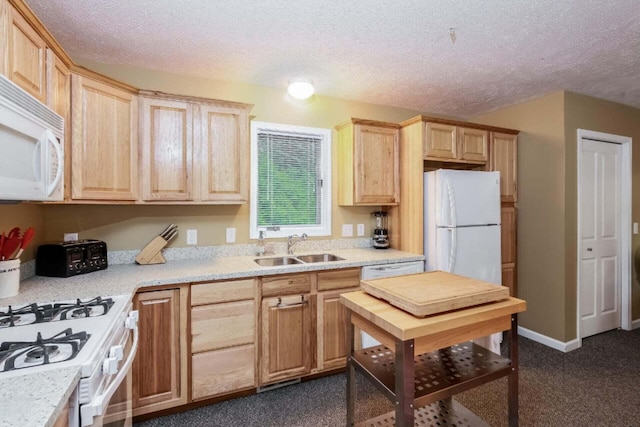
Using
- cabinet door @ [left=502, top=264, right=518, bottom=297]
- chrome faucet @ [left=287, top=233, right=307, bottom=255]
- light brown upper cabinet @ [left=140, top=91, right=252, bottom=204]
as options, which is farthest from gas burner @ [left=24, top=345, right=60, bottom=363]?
cabinet door @ [left=502, top=264, right=518, bottom=297]

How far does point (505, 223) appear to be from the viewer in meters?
3.22

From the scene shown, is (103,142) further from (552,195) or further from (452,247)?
(552,195)

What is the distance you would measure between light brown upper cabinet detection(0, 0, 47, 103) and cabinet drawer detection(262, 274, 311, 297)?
1633 millimetres

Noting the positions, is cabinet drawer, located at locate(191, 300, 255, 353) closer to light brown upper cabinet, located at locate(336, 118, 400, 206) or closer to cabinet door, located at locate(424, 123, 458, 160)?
light brown upper cabinet, located at locate(336, 118, 400, 206)

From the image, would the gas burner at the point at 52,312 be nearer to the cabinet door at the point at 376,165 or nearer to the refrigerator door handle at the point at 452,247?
the cabinet door at the point at 376,165

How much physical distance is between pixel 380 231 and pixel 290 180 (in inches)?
41.2

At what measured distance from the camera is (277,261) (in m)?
2.71

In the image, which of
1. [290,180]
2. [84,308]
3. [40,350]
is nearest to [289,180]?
[290,180]

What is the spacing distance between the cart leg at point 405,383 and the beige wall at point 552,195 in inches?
102

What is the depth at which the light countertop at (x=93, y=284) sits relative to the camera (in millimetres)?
746

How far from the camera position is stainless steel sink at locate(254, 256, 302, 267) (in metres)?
2.65

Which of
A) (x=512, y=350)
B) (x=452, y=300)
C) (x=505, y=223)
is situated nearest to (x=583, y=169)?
(x=505, y=223)

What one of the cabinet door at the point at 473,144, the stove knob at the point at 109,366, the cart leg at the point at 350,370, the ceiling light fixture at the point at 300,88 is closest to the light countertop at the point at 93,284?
the stove knob at the point at 109,366

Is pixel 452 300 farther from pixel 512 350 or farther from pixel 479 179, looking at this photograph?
pixel 479 179
